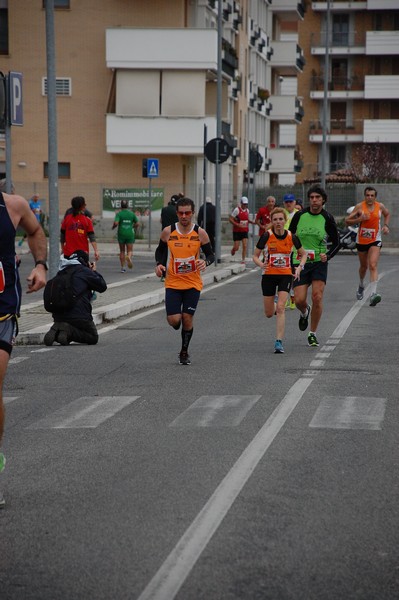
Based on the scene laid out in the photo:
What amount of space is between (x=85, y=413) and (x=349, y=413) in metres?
2.03

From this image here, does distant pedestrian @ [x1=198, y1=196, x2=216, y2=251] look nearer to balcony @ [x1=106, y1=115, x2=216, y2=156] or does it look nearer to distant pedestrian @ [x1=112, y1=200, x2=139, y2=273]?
distant pedestrian @ [x1=112, y1=200, x2=139, y2=273]

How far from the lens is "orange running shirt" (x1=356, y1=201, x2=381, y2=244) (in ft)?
69.9

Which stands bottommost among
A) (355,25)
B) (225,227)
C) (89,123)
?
(225,227)

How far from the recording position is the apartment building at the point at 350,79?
3322 inches

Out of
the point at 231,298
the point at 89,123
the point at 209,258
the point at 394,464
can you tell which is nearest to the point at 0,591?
the point at 394,464

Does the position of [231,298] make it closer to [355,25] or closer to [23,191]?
[23,191]

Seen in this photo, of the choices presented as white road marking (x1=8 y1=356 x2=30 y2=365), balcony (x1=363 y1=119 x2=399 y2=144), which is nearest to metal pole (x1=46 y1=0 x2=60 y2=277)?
white road marking (x1=8 y1=356 x2=30 y2=365)

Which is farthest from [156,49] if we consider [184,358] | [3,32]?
[184,358]

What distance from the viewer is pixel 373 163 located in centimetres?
7738

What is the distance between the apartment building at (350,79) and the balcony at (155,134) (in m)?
31.7

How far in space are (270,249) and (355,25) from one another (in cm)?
7324

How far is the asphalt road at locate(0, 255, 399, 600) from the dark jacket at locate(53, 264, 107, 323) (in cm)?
118

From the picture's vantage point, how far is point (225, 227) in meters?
50.4

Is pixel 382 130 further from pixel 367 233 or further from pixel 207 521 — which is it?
pixel 207 521
